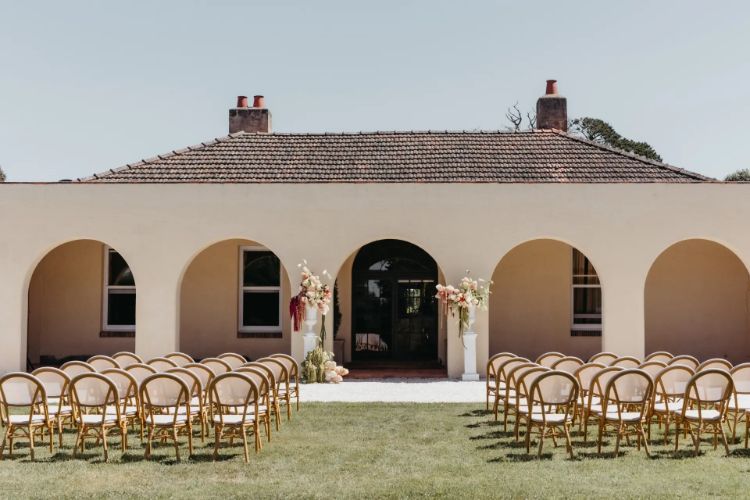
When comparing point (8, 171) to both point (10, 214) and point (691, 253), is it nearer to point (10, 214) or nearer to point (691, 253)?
point (10, 214)

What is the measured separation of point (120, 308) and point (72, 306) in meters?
1.04

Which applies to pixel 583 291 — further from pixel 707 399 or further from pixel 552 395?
pixel 552 395

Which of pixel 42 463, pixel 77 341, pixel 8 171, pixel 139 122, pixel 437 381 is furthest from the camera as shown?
pixel 8 171

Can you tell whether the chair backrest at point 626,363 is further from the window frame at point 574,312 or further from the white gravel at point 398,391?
the window frame at point 574,312

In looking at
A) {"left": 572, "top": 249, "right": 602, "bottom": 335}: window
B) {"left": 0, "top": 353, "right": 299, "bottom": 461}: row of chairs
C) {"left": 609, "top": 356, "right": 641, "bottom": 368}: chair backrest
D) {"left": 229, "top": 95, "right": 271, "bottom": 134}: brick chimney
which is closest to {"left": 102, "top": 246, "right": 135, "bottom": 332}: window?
{"left": 229, "top": 95, "right": 271, "bottom": 134}: brick chimney

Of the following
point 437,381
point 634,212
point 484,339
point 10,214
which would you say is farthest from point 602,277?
point 10,214

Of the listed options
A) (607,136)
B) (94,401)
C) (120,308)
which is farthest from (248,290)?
(607,136)

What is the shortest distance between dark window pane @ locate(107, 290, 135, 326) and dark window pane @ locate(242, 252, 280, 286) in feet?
8.69

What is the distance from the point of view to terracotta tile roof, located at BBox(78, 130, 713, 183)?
17.2 meters

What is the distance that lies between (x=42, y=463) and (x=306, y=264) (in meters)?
7.58

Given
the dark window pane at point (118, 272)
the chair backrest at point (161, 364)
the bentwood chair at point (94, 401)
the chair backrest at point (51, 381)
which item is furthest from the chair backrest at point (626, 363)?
the dark window pane at point (118, 272)

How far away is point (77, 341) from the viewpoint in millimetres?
17125

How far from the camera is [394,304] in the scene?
1786cm

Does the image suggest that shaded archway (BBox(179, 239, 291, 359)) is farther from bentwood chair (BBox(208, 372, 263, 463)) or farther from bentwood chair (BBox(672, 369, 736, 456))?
bentwood chair (BBox(672, 369, 736, 456))
